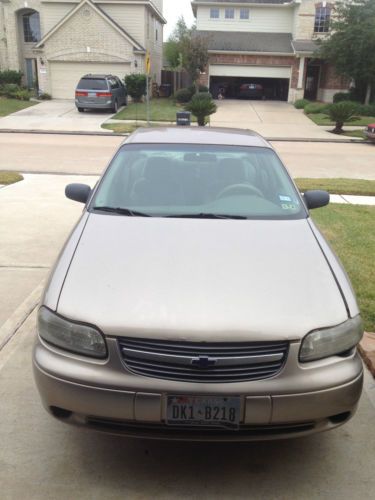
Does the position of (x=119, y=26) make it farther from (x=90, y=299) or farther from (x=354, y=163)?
(x=90, y=299)

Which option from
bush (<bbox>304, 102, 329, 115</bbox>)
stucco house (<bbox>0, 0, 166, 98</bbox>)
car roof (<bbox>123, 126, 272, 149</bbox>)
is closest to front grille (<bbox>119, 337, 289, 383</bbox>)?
car roof (<bbox>123, 126, 272, 149</bbox>)

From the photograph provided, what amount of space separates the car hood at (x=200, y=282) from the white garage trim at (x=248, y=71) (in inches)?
1325

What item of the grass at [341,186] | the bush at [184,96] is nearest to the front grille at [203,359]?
the grass at [341,186]

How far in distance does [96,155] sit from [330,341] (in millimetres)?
12540

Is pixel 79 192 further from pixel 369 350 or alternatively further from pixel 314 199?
pixel 369 350

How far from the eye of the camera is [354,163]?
14.5 meters

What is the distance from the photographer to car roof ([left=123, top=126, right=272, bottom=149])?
436cm

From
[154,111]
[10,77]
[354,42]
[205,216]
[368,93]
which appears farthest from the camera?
[10,77]

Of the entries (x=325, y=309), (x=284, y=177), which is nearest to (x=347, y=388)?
(x=325, y=309)

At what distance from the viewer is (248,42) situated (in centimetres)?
3453

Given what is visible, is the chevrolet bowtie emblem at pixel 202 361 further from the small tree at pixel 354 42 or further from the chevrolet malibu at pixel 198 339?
the small tree at pixel 354 42

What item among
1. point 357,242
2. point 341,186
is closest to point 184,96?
point 341,186

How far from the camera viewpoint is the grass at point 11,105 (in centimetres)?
2573

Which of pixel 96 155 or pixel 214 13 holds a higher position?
pixel 214 13
